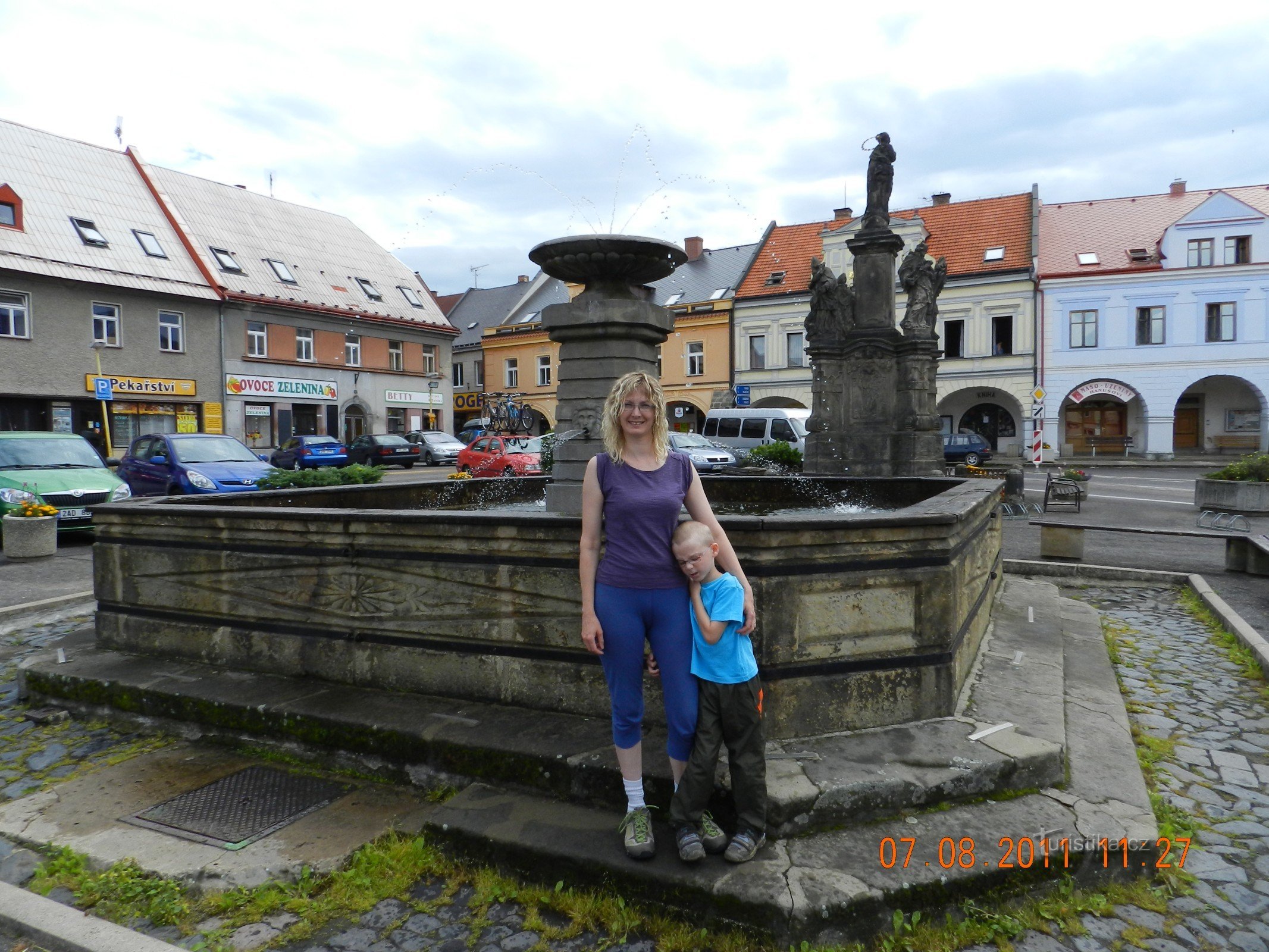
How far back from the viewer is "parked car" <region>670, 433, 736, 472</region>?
2062 centimetres

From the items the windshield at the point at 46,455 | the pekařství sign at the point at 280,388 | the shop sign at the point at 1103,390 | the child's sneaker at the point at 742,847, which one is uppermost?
the pekařství sign at the point at 280,388

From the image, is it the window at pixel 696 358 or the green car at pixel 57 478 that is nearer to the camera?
the green car at pixel 57 478

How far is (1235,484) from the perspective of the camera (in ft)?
50.0

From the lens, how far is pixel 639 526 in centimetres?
303

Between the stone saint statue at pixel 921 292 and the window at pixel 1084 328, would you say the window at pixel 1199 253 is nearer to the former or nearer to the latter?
the window at pixel 1084 328

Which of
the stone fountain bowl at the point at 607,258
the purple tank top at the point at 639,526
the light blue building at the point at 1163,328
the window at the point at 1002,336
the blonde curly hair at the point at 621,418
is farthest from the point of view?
the window at the point at 1002,336

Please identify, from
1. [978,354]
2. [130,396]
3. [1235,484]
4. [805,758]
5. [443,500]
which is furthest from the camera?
[978,354]

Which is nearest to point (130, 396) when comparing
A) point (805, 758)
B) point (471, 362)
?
point (471, 362)

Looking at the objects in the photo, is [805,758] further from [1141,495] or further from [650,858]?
[1141,495]

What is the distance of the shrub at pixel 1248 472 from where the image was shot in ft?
50.3

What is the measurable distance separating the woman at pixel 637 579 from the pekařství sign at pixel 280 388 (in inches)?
1327

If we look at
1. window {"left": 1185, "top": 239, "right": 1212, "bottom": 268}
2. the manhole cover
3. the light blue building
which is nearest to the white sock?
the manhole cover

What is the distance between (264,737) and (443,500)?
4.72 meters

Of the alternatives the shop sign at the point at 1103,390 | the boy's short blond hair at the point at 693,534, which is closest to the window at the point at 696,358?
the shop sign at the point at 1103,390
